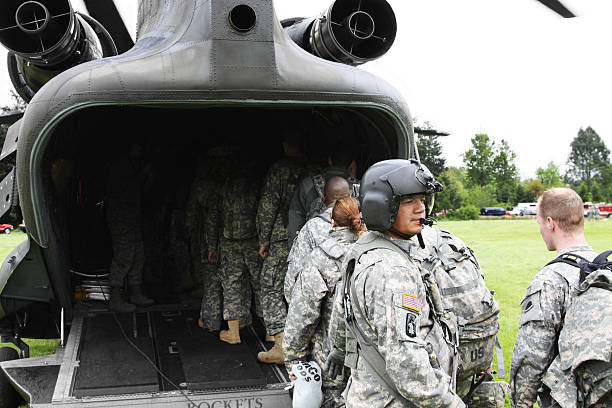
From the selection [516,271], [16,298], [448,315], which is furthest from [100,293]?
[516,271]

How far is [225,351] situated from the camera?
15.9 ft

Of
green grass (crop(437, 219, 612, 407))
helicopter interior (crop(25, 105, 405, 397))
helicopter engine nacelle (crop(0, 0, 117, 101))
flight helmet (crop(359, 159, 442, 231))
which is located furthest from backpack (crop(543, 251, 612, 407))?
helicopter engine nacelle (crop(0, 0, 117, 101))

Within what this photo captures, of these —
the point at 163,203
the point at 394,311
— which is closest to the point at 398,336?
the point at 394,311

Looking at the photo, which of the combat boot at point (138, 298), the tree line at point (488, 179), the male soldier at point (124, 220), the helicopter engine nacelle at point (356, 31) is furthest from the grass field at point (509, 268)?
the tree line at point (488, 179)

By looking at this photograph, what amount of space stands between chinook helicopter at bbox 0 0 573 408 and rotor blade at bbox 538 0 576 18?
1 cm

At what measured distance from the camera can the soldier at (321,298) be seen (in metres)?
3.04

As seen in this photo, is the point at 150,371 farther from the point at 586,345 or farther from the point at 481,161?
the point at 481,161

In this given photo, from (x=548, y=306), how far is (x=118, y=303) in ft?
15.0

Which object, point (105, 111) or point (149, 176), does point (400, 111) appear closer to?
point (105, 111)

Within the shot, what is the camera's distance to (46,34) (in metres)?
4.22

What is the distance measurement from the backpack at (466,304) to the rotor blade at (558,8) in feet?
5.95

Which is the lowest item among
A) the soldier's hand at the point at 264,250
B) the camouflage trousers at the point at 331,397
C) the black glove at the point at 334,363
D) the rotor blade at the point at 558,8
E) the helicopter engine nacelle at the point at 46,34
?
the camouflage trousers at the point at 331,397

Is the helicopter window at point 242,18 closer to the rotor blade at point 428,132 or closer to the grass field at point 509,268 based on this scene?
the rotor blade at point 428,132

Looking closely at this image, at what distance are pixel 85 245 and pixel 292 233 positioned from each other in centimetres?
358
